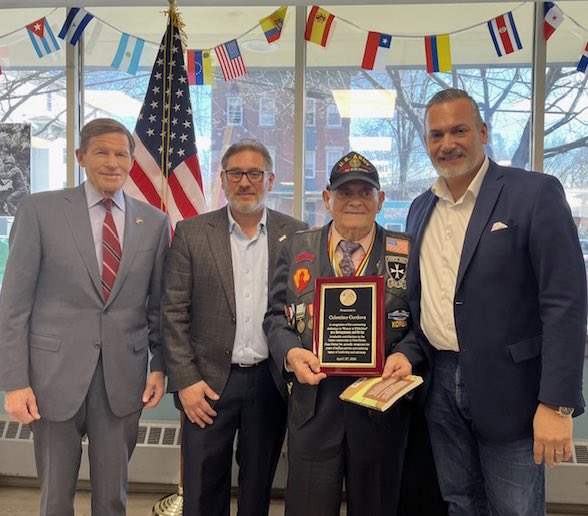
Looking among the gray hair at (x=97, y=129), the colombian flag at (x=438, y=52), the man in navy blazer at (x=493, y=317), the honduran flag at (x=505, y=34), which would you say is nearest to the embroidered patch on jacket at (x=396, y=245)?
the man in navy blazer at (x=493, y=317)

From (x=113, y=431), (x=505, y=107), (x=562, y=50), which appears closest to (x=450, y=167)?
(x=113, y=431)

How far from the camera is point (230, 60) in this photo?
3.26m

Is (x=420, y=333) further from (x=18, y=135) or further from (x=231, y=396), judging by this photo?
(x=18, y=135)

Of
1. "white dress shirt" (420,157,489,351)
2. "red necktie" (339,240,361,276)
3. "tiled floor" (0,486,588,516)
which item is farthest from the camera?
"tiled floor" (0,486,588,516)

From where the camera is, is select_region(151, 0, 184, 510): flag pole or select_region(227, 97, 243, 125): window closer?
select_region(151, 0, 184, 510): flag pole

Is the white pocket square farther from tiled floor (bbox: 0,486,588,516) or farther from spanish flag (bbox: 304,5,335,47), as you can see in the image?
tiled floor (bbox: 0,486,588,516)

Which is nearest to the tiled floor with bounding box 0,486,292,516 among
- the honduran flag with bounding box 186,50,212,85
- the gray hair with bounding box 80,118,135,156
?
the gray hair with bounding box 80,118,135,156

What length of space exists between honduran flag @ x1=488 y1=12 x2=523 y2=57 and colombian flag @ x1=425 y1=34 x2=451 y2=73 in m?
0.25

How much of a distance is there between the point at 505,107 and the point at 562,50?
0.45 meters

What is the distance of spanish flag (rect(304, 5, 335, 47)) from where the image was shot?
3.17 m

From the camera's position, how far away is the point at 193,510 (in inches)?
83.7

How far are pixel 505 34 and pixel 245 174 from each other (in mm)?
1884

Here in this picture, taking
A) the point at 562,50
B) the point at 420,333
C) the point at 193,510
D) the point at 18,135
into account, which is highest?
the point at 562,50

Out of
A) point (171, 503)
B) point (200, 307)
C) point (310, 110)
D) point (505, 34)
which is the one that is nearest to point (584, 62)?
point (505, 34)
